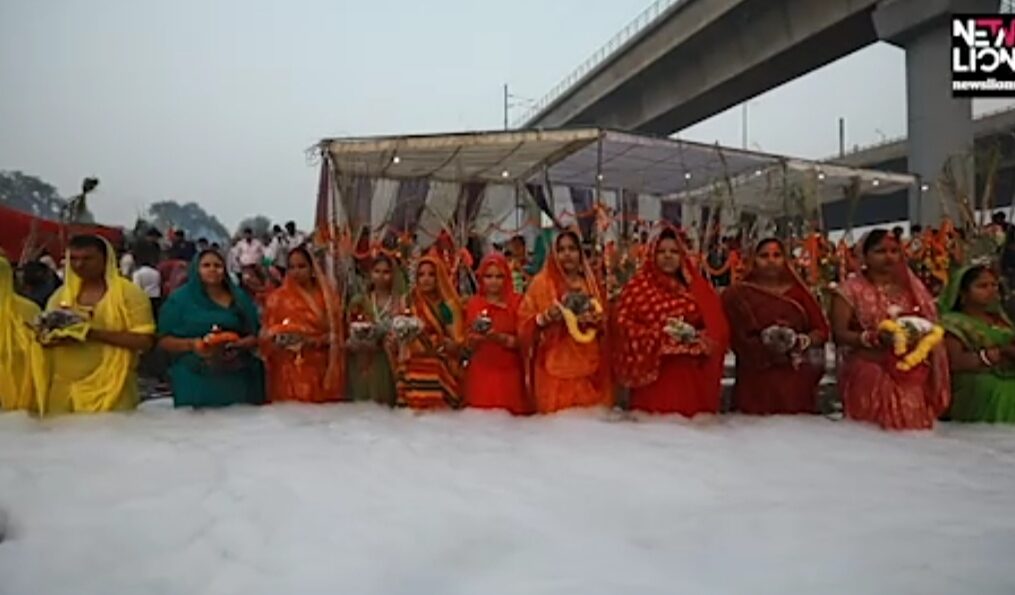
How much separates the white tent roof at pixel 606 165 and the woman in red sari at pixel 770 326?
3.66m

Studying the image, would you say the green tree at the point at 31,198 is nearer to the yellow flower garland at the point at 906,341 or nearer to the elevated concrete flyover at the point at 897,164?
the yellow flower garland at the point at 906,341

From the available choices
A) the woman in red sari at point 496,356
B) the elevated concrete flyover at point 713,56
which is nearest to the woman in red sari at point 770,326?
the woman in red sari at point 496,356

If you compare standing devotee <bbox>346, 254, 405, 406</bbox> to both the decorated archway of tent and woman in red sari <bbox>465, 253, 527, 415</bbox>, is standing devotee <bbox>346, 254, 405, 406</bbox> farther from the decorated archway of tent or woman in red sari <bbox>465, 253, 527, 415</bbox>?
the decorated archway of tent

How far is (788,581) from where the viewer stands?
6.45 ft

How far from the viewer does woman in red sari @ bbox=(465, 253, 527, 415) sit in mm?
4215

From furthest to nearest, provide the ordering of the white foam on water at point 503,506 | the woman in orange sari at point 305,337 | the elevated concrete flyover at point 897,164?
the elevated concrete flyover at point 897,164, the woman in orange sari at point 305,337, the white foam on water at point 503,506

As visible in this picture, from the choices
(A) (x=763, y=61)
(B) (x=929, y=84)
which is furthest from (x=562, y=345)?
(A) (x=763, y=61)

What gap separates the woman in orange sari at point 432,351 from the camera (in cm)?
432

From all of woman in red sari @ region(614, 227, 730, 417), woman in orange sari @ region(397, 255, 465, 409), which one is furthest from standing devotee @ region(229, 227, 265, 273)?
woman in red sari @ region(614, 227, 730, 417)

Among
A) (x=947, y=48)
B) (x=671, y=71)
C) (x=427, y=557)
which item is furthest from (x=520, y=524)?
(x=671, y=71)

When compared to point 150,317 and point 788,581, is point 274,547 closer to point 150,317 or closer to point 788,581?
point 788,581

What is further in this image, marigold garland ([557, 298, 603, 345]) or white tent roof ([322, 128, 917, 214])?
white tent roof ([322, 128, 917, 214])

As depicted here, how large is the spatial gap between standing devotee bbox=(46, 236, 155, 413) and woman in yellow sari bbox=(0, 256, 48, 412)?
14cm

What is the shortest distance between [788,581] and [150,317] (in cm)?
340
